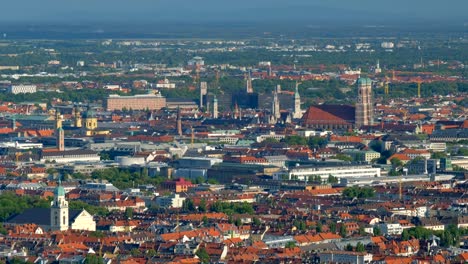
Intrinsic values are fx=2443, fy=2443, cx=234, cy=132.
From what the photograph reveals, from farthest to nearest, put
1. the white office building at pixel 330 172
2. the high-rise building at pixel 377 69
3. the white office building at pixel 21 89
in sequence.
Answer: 1. the high-rise building at pixel 377 69
2. the white office building at pixel 21 89
3. the white office building at pixel 330 172

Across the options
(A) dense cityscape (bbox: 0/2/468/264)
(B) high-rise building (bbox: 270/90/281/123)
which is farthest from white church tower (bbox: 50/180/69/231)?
(B) high-rise building (bbox: 270/90/281/123)

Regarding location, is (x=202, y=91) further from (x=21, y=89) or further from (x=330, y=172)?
(x=330, y=172)

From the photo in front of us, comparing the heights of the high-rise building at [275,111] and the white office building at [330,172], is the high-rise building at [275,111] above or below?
below

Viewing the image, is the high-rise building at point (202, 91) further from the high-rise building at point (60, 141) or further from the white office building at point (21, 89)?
the high-rise building at point (60, 141)

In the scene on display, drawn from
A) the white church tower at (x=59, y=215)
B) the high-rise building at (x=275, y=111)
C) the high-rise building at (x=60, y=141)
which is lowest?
the high-rise building at (x=275, y=111)

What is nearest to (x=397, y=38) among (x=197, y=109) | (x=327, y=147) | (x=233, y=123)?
(x=197, y=109)

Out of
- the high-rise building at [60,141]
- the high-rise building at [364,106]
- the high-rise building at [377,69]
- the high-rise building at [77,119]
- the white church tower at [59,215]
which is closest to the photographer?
the white church tower at [59,215]

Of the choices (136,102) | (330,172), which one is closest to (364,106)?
(136,102)

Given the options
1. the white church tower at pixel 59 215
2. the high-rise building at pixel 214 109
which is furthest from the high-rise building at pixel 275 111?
the white church tower at pixel 59 215
